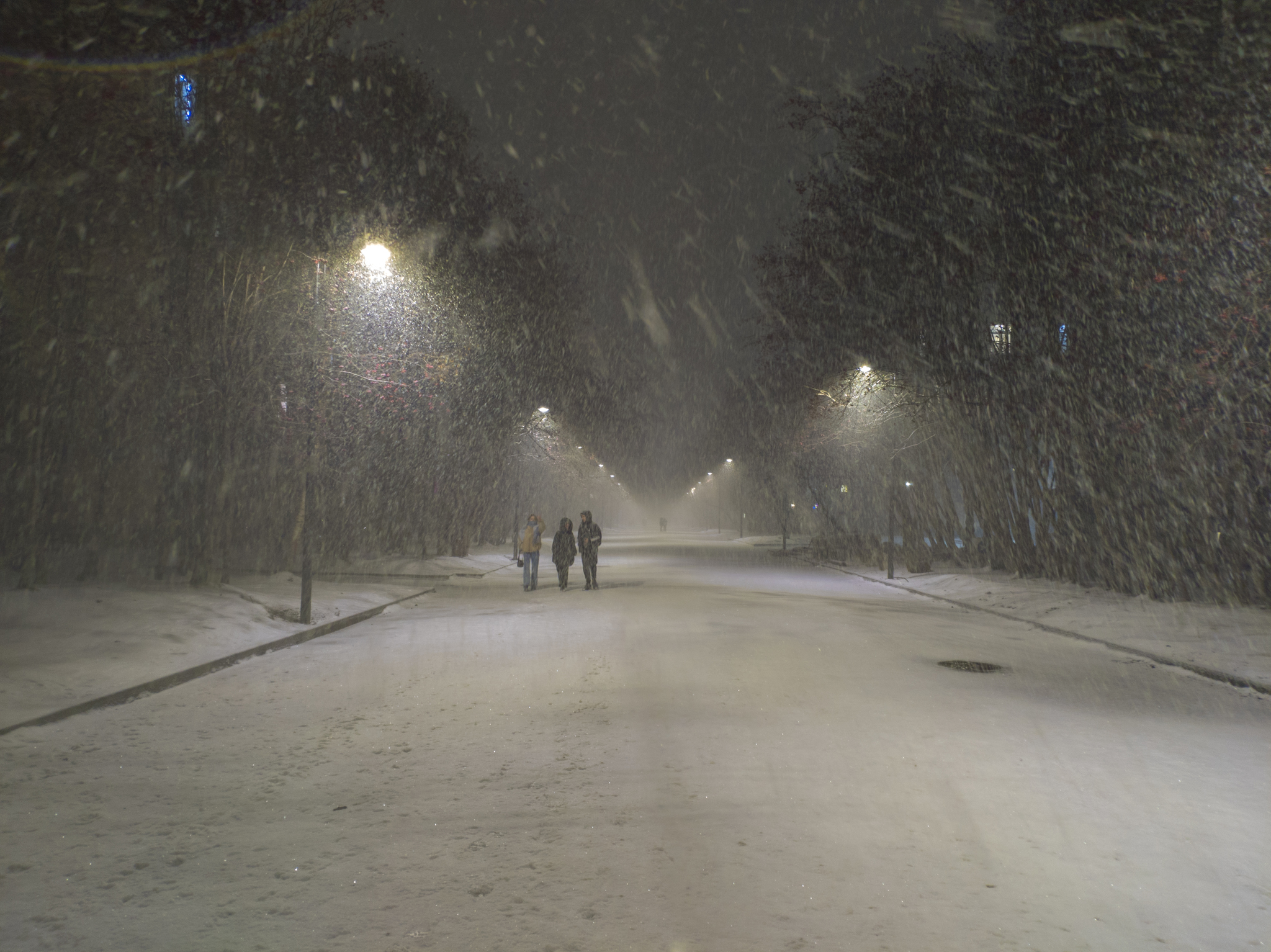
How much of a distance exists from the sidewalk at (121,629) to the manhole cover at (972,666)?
9.15 m

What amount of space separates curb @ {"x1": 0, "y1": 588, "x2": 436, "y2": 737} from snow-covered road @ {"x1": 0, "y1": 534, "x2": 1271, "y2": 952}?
0.81ft

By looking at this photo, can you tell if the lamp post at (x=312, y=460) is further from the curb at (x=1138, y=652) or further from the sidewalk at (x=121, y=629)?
the curb at (x=1138, y=652)

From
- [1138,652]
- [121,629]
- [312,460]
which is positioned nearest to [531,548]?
[312,460]

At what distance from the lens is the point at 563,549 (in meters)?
24.4

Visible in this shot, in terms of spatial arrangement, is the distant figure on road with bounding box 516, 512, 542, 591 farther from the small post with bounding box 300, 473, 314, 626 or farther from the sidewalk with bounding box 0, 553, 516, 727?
the small post with bounding box 300, 473, 314, 626

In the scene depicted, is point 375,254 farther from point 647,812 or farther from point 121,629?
point 647,812

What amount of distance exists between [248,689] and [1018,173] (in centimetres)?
1660

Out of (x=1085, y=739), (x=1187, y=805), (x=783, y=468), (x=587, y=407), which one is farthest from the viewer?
(x=783, y=468)

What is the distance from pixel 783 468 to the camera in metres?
58.3

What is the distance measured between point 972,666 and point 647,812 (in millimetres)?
7439

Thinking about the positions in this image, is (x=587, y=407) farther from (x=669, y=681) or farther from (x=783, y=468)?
(x=669, y=681)

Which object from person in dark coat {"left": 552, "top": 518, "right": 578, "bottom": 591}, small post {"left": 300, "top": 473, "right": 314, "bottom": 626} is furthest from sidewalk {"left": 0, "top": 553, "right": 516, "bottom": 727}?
person in dark coat {"left": 552, "top": 518, "right": 578, "bottom": 591}

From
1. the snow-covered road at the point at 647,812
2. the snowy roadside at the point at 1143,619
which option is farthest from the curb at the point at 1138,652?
the snow-covered road at the point at 647,812

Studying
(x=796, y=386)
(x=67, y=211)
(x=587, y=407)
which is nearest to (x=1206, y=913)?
(x=67, y=211)
